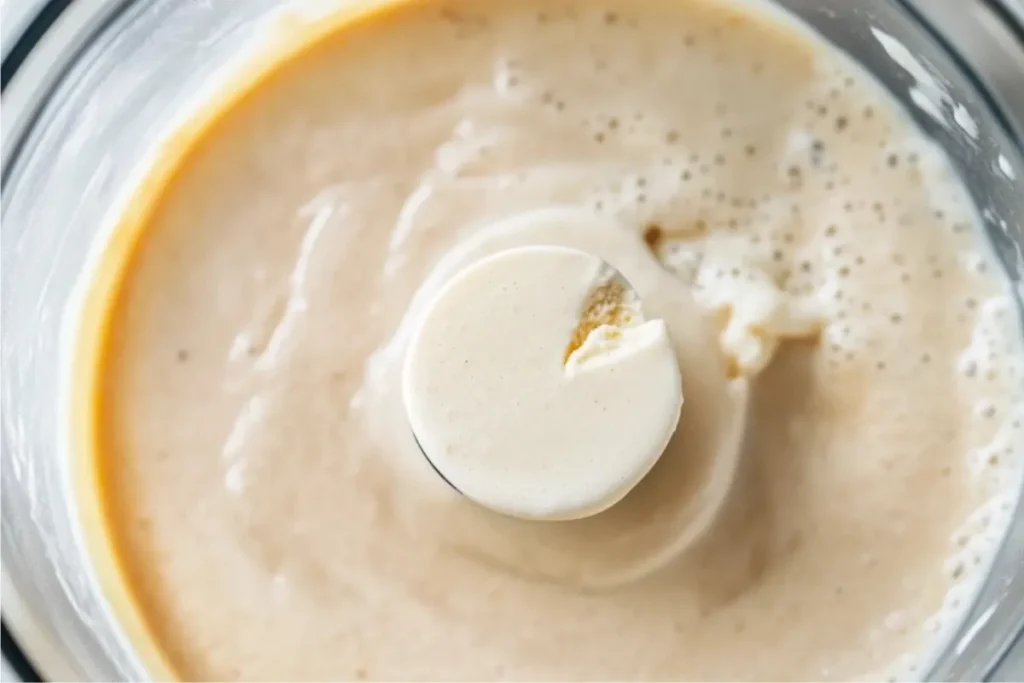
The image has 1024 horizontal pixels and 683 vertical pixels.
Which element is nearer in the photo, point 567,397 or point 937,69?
point 567,397

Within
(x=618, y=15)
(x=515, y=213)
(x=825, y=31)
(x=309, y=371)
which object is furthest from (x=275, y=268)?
(x=825, y=31)

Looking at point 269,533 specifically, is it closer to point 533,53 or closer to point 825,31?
point 533,53

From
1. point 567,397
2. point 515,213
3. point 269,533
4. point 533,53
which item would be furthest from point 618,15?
point 269,533

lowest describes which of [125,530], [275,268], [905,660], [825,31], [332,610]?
[905,660]

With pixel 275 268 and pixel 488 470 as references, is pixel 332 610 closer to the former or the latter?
pixel 488 470

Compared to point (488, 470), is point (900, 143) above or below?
above

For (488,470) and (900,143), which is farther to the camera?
(900,143)
